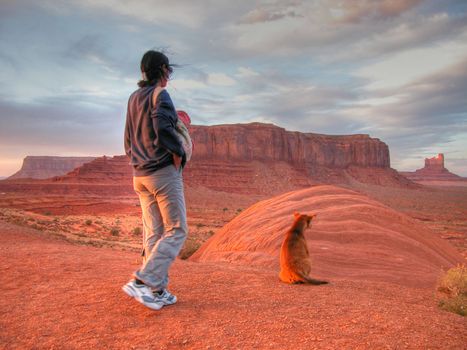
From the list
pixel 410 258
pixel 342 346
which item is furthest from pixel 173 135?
pixel 410 258

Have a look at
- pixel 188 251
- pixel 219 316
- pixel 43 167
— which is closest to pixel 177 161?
pixel 219 316

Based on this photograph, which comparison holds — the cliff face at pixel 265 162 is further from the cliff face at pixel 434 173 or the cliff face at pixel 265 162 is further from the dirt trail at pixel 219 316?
the cliff face at pixel 434 173

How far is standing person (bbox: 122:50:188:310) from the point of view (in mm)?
3479

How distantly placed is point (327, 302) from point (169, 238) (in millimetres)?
1755

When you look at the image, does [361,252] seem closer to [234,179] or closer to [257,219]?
[257,219]

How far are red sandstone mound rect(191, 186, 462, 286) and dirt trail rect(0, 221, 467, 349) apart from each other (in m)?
1.81

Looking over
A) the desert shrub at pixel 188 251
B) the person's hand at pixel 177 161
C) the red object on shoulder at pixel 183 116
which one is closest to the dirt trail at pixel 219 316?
the person's hand at pixel 177 161

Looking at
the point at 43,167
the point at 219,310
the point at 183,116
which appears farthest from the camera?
the point at 43,167

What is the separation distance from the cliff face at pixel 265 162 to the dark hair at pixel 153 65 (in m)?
65.2

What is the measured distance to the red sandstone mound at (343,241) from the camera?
6.93m

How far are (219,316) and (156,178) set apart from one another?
4.39 feet

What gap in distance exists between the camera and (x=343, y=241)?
26.1 ft

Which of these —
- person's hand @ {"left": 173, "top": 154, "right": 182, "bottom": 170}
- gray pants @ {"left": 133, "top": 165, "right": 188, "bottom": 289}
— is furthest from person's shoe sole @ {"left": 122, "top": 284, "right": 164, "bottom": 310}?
person's hand @ {"left": 173, "top": 154, "right": 182, "bottom": 170}

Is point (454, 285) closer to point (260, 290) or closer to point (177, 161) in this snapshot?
point (260, 290)
